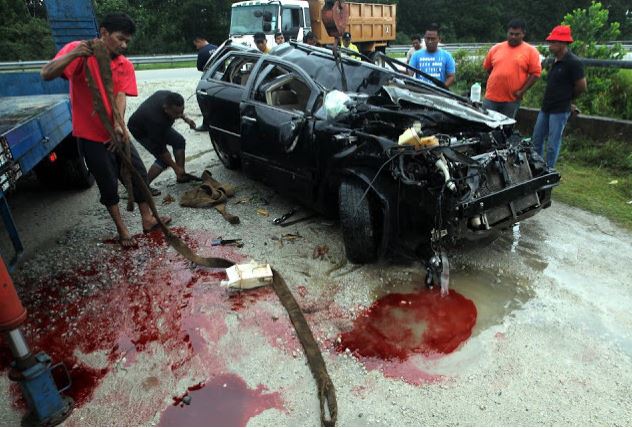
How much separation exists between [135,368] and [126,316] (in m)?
0.58

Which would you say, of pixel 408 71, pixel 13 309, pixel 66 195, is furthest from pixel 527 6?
pixel 13 309

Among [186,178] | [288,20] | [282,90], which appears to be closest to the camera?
[282,90]

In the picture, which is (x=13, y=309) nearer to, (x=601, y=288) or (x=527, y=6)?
(x=601, y=288)

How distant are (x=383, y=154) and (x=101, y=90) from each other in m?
2.31

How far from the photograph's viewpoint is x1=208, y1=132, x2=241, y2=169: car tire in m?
5.85

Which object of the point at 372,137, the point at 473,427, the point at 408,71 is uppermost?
the point at 408,71

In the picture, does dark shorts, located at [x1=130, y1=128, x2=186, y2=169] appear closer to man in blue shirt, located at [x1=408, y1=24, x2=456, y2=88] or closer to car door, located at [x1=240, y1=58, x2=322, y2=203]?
car door, located at [x1=240, y1=58, x2=322, y2=203]

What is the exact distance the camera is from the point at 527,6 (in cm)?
3325

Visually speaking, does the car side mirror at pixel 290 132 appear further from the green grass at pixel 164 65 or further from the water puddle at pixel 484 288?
the green grass at pixel 164 65

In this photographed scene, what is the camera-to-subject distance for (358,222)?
143 inches

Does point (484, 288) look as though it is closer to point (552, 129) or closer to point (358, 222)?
point (358, 222)

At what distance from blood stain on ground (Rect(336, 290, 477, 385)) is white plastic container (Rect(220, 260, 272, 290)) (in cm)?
83

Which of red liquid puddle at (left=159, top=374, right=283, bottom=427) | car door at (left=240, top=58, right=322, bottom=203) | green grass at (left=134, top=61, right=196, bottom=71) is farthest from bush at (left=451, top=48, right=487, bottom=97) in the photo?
green grass at (left=134, top=61, right=196, bottom=71)

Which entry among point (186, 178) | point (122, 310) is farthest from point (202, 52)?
point (122, 310)
